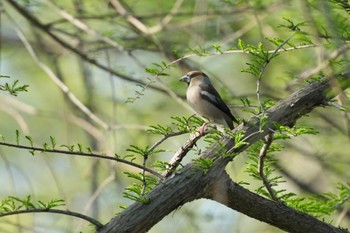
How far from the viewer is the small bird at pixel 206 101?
19.0 feet

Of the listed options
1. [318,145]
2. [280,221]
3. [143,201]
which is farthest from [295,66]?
[143,201]

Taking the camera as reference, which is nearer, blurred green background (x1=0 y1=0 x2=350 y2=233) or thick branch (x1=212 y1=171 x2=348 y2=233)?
thick branch (x1=212 y1=171 x2=348 y2=233)

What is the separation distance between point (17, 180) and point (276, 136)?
490 centimetres

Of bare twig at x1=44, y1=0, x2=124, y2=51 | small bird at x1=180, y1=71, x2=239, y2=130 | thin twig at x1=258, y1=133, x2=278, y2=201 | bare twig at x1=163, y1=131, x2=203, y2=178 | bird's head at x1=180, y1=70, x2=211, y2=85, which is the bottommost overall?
thin twig at x1=258, y1=133, x2=278, y2=201

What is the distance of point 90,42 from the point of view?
24.5 ft

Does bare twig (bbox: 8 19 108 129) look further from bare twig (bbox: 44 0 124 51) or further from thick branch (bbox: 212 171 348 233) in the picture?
thick branch (bbox: 212 171 348 233)

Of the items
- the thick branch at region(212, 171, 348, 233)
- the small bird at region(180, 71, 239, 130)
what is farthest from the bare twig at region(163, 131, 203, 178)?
the small bird at region(180, 71, 239, 130)

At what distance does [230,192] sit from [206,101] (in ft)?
6.64

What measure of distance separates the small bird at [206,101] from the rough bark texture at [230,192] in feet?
4.39

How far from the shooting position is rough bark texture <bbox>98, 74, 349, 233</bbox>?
12.6 feet

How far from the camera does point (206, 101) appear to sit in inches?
241

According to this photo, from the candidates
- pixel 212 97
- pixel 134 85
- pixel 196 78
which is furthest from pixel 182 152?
pixel 134 85

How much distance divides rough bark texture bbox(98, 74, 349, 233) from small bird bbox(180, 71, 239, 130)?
1.34 metres

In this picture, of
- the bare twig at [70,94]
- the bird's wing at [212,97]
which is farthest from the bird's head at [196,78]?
the bare twig at [70,94]
